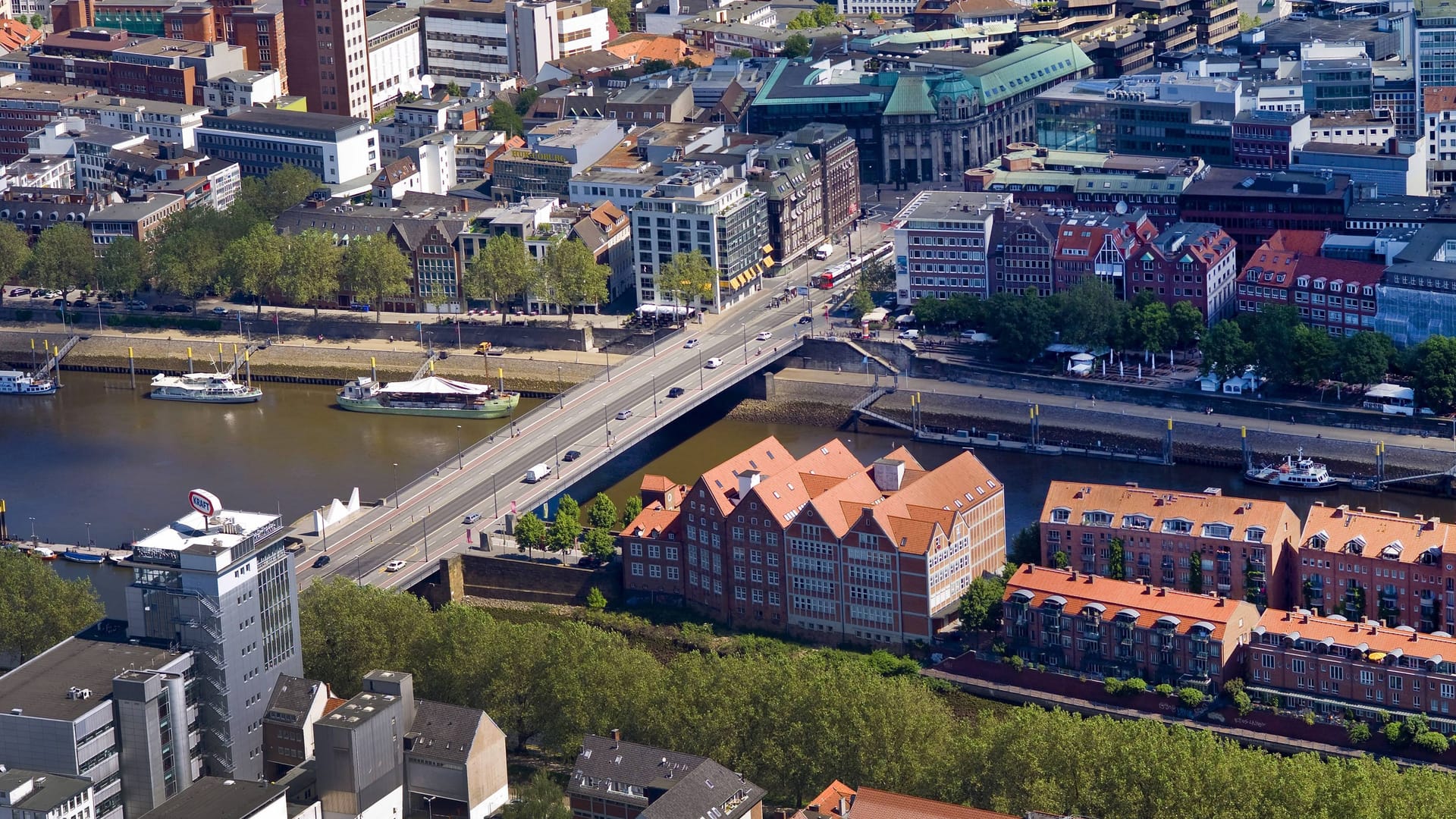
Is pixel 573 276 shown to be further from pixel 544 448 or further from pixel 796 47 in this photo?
pixel 796 47

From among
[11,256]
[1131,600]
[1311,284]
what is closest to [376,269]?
[11,256]

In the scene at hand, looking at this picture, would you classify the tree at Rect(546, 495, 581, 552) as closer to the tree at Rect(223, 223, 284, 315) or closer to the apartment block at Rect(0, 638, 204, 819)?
the apartment block at Rect(0, 638, 204, 819)

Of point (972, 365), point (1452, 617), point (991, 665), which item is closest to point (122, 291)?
point (972, 365)

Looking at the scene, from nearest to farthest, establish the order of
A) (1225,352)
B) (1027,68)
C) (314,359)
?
(1225,352) → (314,359) → (1027,68)

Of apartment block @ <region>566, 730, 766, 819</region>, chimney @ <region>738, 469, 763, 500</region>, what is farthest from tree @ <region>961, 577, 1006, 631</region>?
apartment block @ <region>566, 730, 766, 819</region>

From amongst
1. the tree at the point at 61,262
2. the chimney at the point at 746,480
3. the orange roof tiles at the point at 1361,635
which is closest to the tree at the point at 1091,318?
the chimney at the point at 746,480

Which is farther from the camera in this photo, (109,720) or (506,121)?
(506,121)

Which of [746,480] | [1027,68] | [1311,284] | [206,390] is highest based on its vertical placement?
[1027,68]
